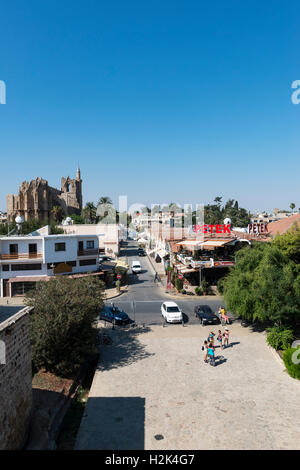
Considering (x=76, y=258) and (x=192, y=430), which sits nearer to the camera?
(x=192, y=430)

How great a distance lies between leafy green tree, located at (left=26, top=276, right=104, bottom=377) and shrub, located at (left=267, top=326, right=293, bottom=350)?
37.1ft

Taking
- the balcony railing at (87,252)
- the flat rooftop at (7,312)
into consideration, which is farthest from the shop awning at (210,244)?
the flat rooftop at (7,312)

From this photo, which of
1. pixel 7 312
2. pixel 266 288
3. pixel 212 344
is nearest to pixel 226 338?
pixel 212 344

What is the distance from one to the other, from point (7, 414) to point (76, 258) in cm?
2615

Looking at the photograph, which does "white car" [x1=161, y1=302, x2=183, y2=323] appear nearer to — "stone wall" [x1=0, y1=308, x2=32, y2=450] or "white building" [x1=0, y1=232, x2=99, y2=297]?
"white building" [x1=0, y1=232, x2=99, y2=297]

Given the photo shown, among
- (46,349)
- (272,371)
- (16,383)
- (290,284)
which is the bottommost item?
(272,371)

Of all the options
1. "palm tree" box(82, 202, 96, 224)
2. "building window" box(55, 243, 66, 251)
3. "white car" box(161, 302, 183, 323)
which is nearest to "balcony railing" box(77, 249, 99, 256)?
"building window" box(55, 243, 66, 251)

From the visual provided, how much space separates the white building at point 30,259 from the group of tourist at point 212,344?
19877 millimetres

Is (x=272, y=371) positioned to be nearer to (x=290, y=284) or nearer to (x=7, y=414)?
(x=290, y=284)

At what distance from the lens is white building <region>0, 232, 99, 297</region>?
3241 centimetres

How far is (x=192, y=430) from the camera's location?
1188 centimetres

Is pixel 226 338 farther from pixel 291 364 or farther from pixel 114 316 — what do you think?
pixel 114 316

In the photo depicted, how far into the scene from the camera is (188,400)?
14.0 meters
